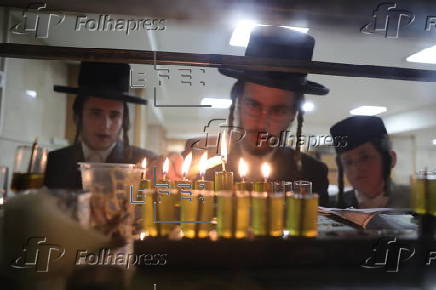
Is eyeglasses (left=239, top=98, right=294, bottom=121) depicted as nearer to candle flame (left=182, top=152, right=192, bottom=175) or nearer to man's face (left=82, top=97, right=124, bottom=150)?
candle flame (left=182, top=152, right=192, bottom=175)

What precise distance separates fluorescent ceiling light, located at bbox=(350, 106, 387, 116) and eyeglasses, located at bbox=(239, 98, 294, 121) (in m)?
0.35

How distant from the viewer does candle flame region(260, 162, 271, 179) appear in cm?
141

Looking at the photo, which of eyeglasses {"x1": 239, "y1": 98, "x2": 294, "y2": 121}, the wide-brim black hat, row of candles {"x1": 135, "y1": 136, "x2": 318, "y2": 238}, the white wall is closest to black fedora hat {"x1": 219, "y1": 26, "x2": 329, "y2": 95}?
eyeglasses {"x1": 239, "y1": 98, "x2": 294, "y2": 121}

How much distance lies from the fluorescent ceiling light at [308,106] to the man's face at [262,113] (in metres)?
0.06

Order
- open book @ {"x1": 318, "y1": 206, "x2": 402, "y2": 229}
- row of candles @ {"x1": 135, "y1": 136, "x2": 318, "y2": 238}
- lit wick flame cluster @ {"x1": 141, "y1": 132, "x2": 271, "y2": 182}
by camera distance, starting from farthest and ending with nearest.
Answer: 1. lit wick flame cluster @ {"x1": 141, "y1": 132, "x2": 271, "y2": 182}
2. open book @ {"x1": 318, "y1": 206, "x2": 402, "y2": 229}
3. row of candles @ {"x1": 135, "y1": 136, "x2": 318, "y2": 238}

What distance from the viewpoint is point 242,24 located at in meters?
1.38

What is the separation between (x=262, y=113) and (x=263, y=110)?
0.6 inches

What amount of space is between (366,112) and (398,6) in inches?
19.6

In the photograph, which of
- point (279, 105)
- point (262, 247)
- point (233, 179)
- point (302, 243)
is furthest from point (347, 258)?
point (279, 105)

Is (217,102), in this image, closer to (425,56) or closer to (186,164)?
(186,164)

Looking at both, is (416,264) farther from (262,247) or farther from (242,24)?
(242,24)

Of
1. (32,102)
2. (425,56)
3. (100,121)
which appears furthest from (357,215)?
(32,102)

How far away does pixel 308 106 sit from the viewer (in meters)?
1.50

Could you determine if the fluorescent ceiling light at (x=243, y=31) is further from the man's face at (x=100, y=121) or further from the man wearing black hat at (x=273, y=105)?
the man's face at (x=100, y=121)
